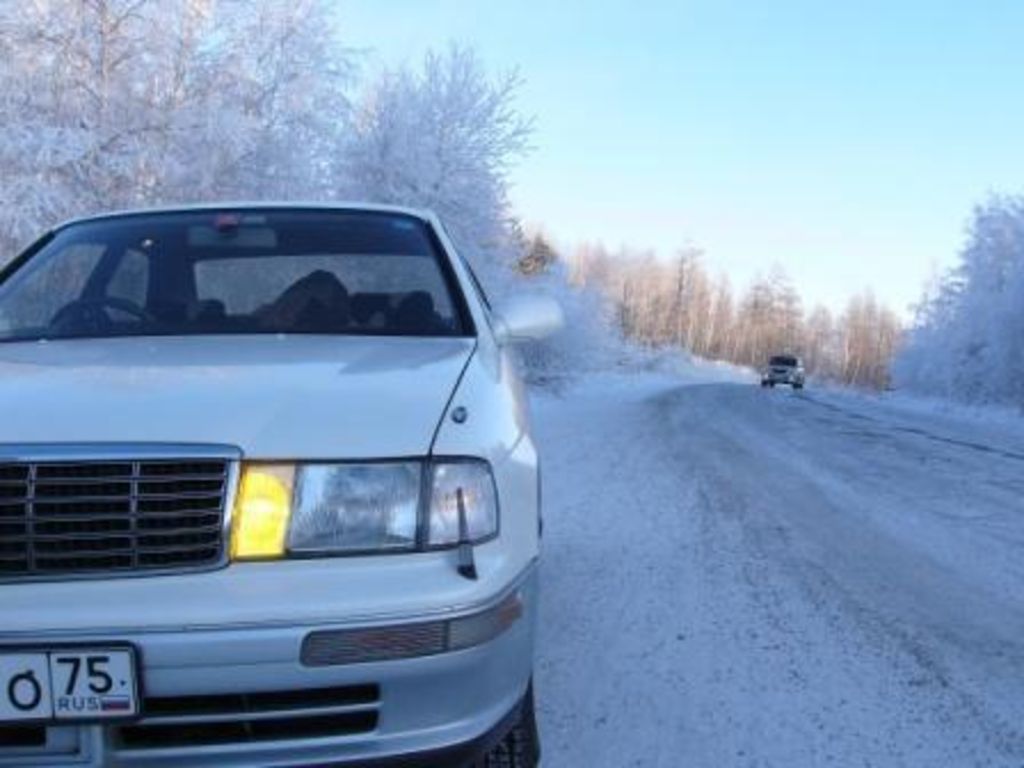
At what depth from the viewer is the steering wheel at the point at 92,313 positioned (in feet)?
12.3

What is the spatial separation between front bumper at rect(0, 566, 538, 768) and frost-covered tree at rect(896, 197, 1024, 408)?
39.6 meters

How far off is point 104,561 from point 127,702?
0.29 meters

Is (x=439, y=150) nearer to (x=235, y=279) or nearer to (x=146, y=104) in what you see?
(x=146, y=104)

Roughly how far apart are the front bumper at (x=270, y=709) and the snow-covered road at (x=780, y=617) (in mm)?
1282

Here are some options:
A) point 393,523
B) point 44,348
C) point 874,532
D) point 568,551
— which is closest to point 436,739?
point 393,523

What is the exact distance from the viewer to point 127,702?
7.26ft

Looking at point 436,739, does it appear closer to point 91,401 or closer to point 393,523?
point 393,523

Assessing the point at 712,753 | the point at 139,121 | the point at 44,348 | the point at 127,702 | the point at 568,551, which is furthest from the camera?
the point at 139,121

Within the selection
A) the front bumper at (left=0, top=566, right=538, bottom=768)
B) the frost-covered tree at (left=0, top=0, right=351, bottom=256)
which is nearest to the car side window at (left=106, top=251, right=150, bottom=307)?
the front bumper at (left=0, top=566, right=538, bottom=768)

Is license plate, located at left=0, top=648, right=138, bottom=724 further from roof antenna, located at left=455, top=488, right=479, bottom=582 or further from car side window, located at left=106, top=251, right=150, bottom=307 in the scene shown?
car side window, located at left=106, top=251, right=150, bottom=307

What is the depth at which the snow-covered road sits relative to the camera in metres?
3.77

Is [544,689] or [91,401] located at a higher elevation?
[91,401]

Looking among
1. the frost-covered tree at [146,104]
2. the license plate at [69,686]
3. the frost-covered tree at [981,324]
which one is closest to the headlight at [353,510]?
the license plate at [69,686]

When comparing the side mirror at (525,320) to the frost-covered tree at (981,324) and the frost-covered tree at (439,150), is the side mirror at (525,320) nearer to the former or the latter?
the frost-covered tree at (439,150)
